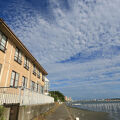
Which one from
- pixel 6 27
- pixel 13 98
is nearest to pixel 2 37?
pixel 6 27

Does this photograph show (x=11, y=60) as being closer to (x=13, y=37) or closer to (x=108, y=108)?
(x=13, y=37)

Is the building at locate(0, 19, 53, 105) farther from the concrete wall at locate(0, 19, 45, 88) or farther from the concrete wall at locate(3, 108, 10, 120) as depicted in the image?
the concrete wall at locate(3, 108, 10, 120)

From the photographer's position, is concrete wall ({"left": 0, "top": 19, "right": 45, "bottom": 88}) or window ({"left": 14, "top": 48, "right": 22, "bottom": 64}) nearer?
concrete wall ({"left": 0, "top": 19, "right": 45, "bottom": 88})

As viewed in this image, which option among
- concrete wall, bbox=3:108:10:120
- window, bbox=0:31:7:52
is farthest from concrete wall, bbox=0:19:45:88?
concrete wall, bbox=3:108:10:120

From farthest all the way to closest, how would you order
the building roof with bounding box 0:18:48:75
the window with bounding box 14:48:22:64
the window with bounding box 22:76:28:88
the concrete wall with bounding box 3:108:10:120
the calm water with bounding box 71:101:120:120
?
the calm water with bounding box 71:101:120:120
the window with bounding box 22:76:28:88
the window with bounding box 14:48:22:64
the building roof with bounding box 0:18:48:75
the concrete wall with bounding box 3:108:10:120

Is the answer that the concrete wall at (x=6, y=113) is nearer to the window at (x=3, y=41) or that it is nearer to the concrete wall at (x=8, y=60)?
the concrete wall at (x=8, y=60)

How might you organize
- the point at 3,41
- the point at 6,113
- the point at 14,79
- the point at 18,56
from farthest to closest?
the point at 18,56 → the point at 14,79 → the point at 3,41 → the point at 6,113

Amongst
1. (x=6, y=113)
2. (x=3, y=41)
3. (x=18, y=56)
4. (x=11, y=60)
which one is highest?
(x=3, y=41)

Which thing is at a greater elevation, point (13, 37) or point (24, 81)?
point (13, 37)

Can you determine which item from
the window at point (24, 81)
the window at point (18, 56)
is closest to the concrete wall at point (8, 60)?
the window at point (18, 56)

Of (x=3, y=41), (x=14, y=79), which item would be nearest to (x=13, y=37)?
(x=3, y=41)

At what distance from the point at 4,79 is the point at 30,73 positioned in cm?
669

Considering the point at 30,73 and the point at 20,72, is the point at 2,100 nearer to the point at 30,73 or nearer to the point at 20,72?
the point at 20,72

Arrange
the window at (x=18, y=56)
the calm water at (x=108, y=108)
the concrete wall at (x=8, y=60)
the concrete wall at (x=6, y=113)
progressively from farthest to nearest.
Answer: the calm water at (x=108, y=108) < the window at (x=18, y=56) < the concrete wall at (x=8, y=60) < the concrete wall at (x=6, y=113)
